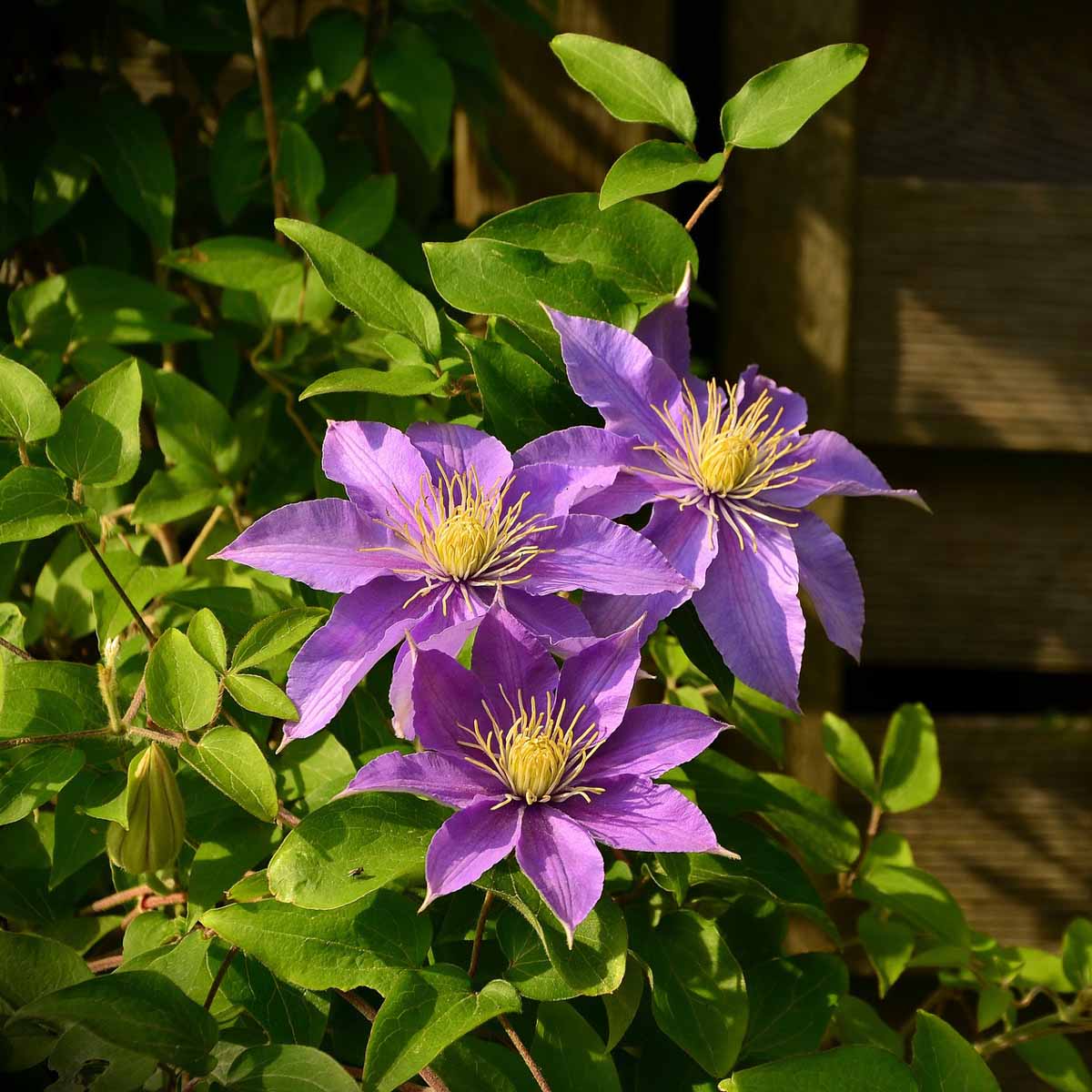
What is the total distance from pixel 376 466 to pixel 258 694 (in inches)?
4.5

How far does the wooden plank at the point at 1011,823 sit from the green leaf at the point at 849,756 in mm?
330

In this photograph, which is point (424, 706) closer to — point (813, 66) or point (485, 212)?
point (813, 66)

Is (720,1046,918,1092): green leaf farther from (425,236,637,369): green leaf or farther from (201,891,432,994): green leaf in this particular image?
(425,236,637,369): green leaf

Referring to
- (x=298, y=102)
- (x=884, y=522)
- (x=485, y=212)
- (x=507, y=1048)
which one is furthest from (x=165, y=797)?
(x=884, y=522)

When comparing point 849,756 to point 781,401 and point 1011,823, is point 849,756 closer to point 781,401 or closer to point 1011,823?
point 781,401

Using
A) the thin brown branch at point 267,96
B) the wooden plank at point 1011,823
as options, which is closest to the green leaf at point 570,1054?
the thin brown branch at point 267,96

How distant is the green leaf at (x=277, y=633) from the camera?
53 cm

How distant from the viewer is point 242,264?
2.50ft

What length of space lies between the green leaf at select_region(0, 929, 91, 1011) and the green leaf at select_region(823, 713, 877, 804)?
0.53 metres

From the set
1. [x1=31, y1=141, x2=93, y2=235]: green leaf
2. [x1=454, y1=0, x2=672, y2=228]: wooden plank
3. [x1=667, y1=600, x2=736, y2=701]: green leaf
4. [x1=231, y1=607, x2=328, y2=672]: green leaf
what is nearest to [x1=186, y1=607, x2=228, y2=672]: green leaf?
[x1=231, y1=607, x2=328, y2=672]: green leaf

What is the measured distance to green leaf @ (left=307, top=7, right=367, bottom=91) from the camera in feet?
2.76

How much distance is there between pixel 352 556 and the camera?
1.62ft

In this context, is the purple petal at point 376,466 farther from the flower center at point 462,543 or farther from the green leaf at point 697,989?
the green leaf at point 697,989

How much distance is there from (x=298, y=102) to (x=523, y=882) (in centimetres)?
65
